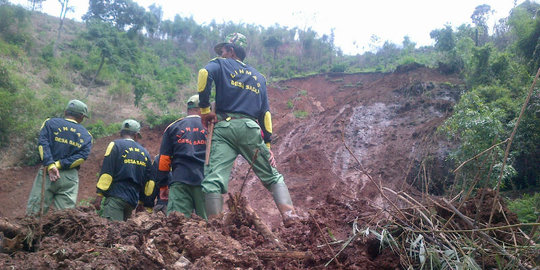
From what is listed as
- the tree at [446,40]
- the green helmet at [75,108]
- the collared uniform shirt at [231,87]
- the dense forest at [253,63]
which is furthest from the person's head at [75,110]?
the tree at [446,40]

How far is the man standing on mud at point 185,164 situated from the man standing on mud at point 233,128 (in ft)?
1.65

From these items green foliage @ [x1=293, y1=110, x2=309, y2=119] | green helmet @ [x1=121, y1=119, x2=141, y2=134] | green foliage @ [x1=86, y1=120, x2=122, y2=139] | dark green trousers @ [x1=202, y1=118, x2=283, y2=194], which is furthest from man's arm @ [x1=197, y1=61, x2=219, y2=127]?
green foliage @ [x1=293, y1=110, x2=309, y2=119]

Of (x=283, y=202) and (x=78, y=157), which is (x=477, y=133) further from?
(x=78, y=157)

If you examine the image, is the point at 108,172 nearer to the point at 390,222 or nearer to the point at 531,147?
the point at 390,222

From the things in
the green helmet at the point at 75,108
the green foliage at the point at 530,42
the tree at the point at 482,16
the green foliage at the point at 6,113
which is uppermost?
the tree at the point at 482,16

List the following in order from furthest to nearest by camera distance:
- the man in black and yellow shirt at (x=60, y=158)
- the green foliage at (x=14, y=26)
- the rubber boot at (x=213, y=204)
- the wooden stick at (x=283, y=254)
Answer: the green foliage at (x=14, y=26)
the man in black and yellow shirt at (x=60, y=158)
the rubber boot at (x=213, y=204)
the wooden stick at (x=283, y=254)

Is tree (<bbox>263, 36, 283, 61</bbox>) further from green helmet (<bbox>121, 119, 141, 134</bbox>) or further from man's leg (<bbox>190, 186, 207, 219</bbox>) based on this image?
man's leg (<bbox>190, 186, 207, 219</bbox>)

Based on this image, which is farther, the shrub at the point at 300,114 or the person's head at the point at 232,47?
the shrub at the point at 300,114

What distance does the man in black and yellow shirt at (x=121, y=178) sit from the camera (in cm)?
370

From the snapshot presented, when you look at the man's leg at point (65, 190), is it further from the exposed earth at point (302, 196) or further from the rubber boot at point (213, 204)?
the rubber boot at point (213, 204)

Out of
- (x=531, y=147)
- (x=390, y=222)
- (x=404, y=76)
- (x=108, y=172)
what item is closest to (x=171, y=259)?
(x=390, y=222)

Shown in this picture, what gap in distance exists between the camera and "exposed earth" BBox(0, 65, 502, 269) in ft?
6.38

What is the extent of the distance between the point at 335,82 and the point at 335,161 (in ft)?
41.3

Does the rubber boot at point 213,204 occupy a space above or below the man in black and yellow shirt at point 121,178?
above
